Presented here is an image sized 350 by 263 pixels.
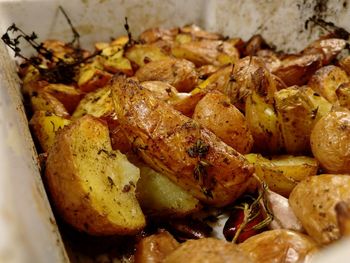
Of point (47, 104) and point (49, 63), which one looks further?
point (49, 63)

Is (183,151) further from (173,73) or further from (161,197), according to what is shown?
(173,73)

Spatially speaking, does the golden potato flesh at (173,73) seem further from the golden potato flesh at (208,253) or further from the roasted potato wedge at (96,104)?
the golden potato flesh at (208,253)

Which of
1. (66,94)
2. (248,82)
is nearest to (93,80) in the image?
(66,94)

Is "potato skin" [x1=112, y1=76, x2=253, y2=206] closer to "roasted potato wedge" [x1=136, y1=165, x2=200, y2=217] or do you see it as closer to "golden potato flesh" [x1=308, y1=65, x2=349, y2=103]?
"roasted potato wedge" [x1=136, y1=165, x2=200, y2=217]

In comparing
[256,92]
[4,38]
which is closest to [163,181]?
[256,92]

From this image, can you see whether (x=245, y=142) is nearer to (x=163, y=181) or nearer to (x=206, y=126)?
(x=206, y=126)

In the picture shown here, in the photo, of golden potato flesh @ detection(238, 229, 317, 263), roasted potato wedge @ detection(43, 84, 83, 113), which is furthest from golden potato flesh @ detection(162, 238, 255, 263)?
roasted potato wedge @ detection(43, 84, 83, 113)
